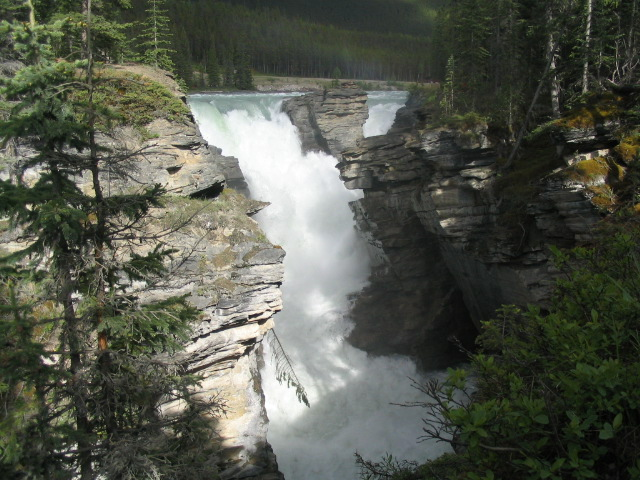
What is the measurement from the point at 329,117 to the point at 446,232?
19.5 m

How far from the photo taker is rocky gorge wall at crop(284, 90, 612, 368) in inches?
501

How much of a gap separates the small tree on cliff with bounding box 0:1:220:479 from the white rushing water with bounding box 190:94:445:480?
7224 mm

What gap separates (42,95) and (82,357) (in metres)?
3.17

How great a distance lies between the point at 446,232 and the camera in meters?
16.2

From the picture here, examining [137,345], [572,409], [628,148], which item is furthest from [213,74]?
[572,409]

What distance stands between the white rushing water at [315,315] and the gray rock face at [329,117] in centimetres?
106

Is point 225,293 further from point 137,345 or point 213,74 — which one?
point 213,74

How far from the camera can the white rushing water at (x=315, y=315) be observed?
14211mm

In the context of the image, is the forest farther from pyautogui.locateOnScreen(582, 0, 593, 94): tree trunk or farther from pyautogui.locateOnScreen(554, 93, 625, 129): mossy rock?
pyautogui.locateOnScreen(582, 0, 593, 94): tree trunk

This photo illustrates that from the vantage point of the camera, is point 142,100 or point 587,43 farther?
point 587,43

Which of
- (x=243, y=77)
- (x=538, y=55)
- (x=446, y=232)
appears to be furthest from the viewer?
(x=243, y=77)

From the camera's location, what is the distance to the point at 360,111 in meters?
34.0

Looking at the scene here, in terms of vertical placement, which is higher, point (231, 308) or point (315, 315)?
point (231, 308)

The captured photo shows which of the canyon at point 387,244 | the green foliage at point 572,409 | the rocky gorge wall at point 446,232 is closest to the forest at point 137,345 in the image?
the green foliage at point 572,409
